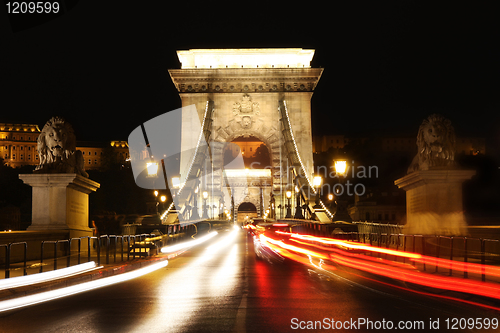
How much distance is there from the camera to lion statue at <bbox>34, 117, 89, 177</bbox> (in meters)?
17.2

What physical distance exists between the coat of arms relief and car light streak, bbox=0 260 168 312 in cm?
4732

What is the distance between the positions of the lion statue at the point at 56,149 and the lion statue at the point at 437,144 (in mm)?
10725

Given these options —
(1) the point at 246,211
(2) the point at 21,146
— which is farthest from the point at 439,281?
(2) the point at 21,146

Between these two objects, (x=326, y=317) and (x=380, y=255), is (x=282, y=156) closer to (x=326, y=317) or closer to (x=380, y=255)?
(x=380, y=255)

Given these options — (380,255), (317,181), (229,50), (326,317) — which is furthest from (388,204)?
(326,317)

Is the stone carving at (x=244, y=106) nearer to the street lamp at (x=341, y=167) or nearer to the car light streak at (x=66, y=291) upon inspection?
the street lamp at (x=341, y=167)

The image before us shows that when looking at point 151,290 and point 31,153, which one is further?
point 31,153

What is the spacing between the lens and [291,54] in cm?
6294

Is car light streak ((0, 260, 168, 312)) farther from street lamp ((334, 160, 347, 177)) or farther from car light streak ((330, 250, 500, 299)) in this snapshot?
street lamp ((334, 160, 347, 177))

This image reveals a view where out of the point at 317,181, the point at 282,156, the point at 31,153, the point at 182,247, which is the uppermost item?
the point at 31,153

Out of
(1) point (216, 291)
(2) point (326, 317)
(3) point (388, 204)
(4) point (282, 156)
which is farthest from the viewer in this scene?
(3) point (388, 204)

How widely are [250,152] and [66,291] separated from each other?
145305 millimetres

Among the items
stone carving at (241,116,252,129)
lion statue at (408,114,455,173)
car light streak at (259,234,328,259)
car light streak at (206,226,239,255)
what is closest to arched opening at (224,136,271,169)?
stone carving at (241,116,252,129)

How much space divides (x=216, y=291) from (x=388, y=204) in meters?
69.2
